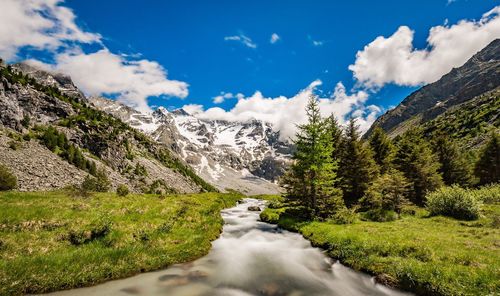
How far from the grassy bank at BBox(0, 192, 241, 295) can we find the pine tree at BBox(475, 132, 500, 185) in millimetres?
65624

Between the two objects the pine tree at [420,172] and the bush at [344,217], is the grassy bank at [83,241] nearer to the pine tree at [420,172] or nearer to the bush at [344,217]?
the bush at [344,217]

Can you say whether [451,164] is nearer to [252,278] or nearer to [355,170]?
[355,170]

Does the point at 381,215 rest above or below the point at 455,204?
below

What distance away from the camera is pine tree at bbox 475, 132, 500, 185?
5872cm

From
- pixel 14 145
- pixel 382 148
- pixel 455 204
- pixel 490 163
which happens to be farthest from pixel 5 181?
pixel 490 163

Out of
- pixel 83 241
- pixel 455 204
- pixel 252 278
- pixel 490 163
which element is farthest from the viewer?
pixel 490 163

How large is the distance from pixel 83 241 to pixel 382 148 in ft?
171

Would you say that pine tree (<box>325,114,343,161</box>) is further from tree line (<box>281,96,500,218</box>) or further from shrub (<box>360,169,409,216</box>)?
shrub (<box>360,169,409,216</box>)

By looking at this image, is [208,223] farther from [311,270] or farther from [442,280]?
[442,280]

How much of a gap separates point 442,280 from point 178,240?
17477mm

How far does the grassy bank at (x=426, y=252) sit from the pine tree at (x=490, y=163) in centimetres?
4106

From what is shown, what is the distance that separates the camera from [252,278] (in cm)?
1630

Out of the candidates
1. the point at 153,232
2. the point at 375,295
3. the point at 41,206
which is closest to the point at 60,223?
the point at 41,206

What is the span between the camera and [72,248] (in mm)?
17297
